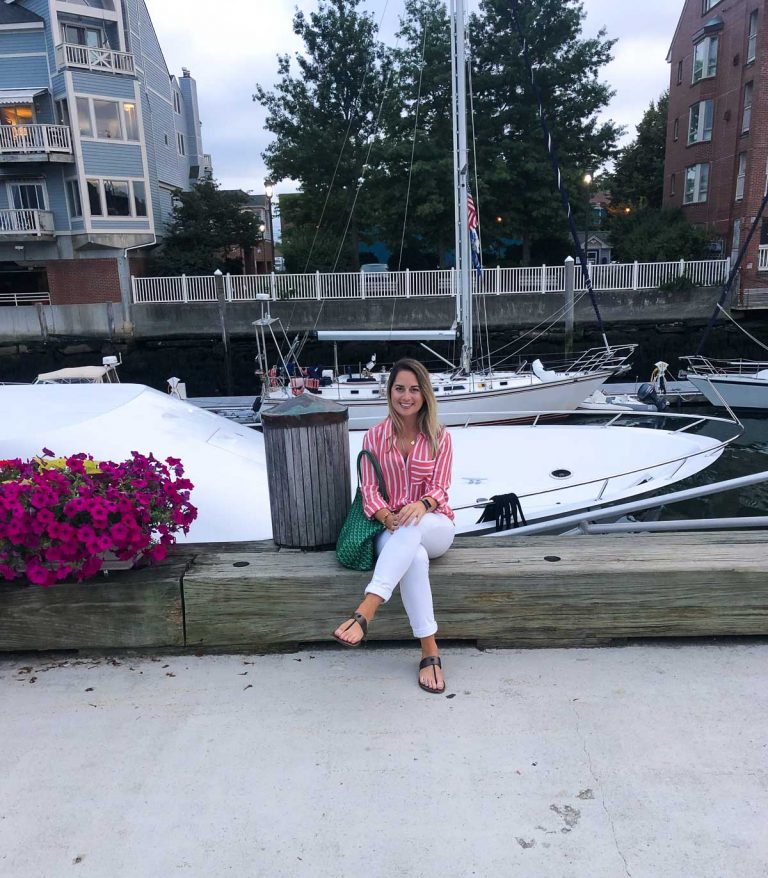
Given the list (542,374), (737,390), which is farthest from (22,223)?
(737,390)

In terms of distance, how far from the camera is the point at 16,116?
27.1 metres

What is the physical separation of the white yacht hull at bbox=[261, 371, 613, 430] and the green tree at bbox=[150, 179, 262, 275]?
57.3 ft

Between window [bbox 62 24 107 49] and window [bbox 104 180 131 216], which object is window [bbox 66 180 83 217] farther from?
window [bbox 62 24 107 49]

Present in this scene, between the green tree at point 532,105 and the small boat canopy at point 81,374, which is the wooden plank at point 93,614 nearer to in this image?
the small boat canopy at point 81,374

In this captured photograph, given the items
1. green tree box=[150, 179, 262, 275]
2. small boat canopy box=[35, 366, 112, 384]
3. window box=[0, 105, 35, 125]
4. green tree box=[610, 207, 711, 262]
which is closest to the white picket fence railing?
green tree box=[610, 207, 711, 262]

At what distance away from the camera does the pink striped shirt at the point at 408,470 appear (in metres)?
3.13

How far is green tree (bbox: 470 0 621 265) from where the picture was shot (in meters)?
26.2

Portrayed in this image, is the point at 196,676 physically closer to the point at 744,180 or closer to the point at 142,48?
the point at 744,180

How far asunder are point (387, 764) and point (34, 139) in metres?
30.9

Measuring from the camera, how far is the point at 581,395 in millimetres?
15086

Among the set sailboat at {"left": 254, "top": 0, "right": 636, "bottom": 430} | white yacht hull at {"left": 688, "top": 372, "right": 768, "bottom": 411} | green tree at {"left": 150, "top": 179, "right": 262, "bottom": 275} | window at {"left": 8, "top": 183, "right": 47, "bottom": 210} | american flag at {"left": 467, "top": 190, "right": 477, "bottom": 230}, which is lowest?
white yacht hull at {"left": 688, "top": 372, "right": 768, "bottom": 411}

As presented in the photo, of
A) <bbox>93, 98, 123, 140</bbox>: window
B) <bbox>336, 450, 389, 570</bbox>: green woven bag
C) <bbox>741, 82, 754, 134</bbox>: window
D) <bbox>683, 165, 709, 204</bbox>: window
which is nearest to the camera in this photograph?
<bbox>336, 450, 389, 570</bbox>: green woven bag

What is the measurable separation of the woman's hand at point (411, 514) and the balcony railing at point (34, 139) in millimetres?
29346

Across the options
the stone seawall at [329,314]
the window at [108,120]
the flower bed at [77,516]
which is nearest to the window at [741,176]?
the stone seawall at [329,314]
